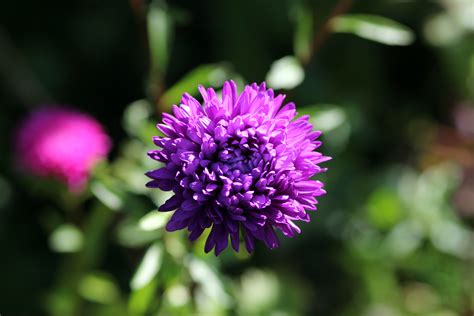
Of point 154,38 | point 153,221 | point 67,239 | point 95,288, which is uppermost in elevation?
point 154,38

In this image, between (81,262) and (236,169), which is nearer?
(236,169)

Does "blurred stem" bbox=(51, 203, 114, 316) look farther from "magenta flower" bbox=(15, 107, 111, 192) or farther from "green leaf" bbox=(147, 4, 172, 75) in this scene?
"green leaf" bbox=(147, 4, 172, 75)

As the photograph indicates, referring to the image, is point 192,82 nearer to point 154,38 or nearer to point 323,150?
point 154,38

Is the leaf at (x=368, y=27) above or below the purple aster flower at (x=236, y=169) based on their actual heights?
above

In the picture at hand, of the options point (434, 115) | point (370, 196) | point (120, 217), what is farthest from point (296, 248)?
point (434, 115)

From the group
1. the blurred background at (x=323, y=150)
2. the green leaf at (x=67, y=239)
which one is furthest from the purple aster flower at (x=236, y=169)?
the green leaf at (x=67, y=239)

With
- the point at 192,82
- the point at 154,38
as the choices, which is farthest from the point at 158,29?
the point at 192,82

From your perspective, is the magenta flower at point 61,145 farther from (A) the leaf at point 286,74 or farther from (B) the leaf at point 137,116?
(A) the leaf at point 286,74
